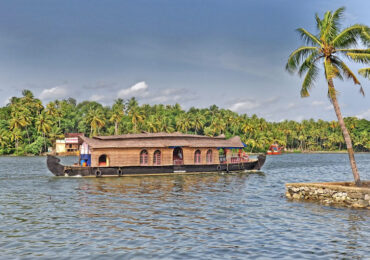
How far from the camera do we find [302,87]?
2164 centimetres

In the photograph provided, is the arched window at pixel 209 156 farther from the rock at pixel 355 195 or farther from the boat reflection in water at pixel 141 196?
the rock at pixel 355 195

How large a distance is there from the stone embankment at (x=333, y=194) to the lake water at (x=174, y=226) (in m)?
0.82

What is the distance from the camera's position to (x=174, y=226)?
14930 millimetres

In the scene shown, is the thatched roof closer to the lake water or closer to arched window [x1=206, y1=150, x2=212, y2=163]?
arched window [x1=206, y1=150, x2=212, y2=163]

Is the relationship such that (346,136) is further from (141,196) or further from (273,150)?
(273,150)

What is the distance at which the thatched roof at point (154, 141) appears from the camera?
3497 centimetres

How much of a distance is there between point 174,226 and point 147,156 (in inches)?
856

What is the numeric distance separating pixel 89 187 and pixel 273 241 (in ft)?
58.6

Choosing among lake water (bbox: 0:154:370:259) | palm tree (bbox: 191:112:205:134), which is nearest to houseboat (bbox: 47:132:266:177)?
lake water (bbox: 0:154:370:259)

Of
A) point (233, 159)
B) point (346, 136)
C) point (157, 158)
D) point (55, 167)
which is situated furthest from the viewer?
point (233, 159)

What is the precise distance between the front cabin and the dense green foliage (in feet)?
194

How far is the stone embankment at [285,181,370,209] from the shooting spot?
18.2 m

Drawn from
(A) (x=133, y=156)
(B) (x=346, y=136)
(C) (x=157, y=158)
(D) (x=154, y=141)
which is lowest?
(C) (x=157, y=158)

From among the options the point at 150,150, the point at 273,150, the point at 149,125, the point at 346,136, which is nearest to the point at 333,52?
the point at 346,136
